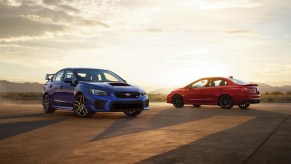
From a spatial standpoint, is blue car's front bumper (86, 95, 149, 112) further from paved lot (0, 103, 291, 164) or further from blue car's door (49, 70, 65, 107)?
paved lot (0, 103, 291, 164)

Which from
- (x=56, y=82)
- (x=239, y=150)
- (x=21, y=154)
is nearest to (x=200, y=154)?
(x=239, y=150)

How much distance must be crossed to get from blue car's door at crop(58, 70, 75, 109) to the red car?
7.72 metres

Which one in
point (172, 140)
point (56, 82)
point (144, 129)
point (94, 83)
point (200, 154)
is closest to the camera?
point (200, 154)

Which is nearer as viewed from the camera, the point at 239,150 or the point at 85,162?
the point at 85,162

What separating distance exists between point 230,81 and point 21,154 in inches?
560

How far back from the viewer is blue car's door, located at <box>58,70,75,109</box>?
45.9 feet

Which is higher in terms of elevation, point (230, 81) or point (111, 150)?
point (230, 81)

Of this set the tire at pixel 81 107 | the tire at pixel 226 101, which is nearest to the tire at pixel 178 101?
the tire at pixel 226 101

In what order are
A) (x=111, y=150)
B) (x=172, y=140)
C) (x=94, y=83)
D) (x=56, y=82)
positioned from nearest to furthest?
(x=111, y=150) < (x=172, y=140) < (x=94, y=83) < (x=56, y=82)

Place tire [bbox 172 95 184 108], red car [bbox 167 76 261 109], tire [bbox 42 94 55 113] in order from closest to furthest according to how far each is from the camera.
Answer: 1. tire [bbox 42 94 55 113]
2. red car [bbox 167 76 261 109]
3. tire [bbox 172 95 184 108]

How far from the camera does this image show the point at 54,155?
6258 millimetres

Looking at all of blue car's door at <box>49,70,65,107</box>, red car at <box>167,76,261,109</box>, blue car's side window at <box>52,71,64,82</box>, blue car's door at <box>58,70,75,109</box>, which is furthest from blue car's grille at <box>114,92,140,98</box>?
red car at <box>167,76,261,109</box>

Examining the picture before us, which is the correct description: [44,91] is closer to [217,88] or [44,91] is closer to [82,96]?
[82,96]

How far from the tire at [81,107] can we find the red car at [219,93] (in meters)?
7.94
